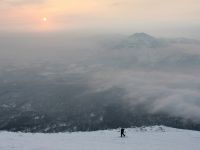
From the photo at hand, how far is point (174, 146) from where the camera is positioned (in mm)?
60906

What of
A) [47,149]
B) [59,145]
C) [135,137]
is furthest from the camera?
[135,137]

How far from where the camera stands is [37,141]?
55.1m

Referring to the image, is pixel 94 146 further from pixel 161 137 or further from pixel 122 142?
pixel 161 137

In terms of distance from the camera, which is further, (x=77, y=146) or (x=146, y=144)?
(x=146, y=144)

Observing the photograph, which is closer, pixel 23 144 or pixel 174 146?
pixel 23 144

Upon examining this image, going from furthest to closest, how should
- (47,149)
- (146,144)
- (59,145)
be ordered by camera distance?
(146,144), (59,145), (47,149)

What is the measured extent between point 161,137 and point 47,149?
30.8 metres

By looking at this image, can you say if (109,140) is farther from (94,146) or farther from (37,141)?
(37,141)

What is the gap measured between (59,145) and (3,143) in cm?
890

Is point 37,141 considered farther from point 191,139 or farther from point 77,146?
point 191,139

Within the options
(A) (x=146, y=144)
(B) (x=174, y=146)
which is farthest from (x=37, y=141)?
(B) (x=174, y=146)

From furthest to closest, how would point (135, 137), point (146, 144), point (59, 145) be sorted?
1. point (135, 137)
2. point (146, 144)
3. point (59, 145)

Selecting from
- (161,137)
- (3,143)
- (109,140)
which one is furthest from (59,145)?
(161,137)

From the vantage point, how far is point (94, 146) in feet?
178
